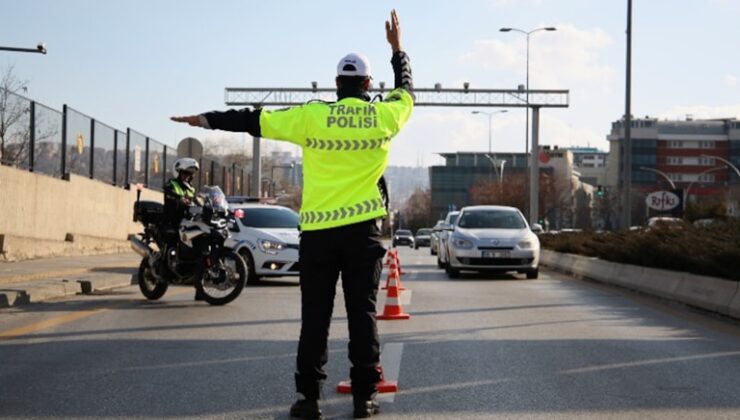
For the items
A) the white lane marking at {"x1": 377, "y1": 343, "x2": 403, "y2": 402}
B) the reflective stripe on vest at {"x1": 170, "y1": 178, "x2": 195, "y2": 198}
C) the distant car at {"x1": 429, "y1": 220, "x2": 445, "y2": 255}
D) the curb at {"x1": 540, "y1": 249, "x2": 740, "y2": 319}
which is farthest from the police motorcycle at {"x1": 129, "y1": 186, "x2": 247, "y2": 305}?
the distant car at {"x1": 429, "y1": 220, "x2": 445, "y2": 255}

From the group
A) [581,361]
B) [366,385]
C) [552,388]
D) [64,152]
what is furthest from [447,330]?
[64,152]

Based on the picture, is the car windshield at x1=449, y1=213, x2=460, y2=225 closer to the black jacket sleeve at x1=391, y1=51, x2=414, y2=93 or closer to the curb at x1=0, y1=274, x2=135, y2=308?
the curb at x1=0, y1=274, x2=135, y2=308

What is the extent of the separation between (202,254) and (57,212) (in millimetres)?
14391

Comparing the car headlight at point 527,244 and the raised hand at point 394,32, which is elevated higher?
the raised hand at point 394,32

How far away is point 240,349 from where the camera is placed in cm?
991

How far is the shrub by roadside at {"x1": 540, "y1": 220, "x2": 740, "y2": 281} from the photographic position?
15000mm

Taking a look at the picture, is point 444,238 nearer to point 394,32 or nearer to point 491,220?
point 491,220

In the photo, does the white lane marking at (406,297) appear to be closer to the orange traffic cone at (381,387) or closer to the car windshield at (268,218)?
the car windshield at (268,218)

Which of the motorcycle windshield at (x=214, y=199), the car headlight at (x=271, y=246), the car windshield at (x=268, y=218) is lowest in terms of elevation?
the car headlight at (x=271, y=246)

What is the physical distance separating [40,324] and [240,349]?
2931 millimetres

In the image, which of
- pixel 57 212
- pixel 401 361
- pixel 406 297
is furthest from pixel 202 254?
pixel 57 212

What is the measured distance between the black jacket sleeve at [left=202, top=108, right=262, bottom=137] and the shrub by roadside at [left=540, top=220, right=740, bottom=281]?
934cm

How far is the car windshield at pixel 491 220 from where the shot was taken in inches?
1006

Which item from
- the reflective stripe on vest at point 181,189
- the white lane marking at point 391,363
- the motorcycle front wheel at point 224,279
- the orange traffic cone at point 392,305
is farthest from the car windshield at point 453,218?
the white lane marking at point 391,363
